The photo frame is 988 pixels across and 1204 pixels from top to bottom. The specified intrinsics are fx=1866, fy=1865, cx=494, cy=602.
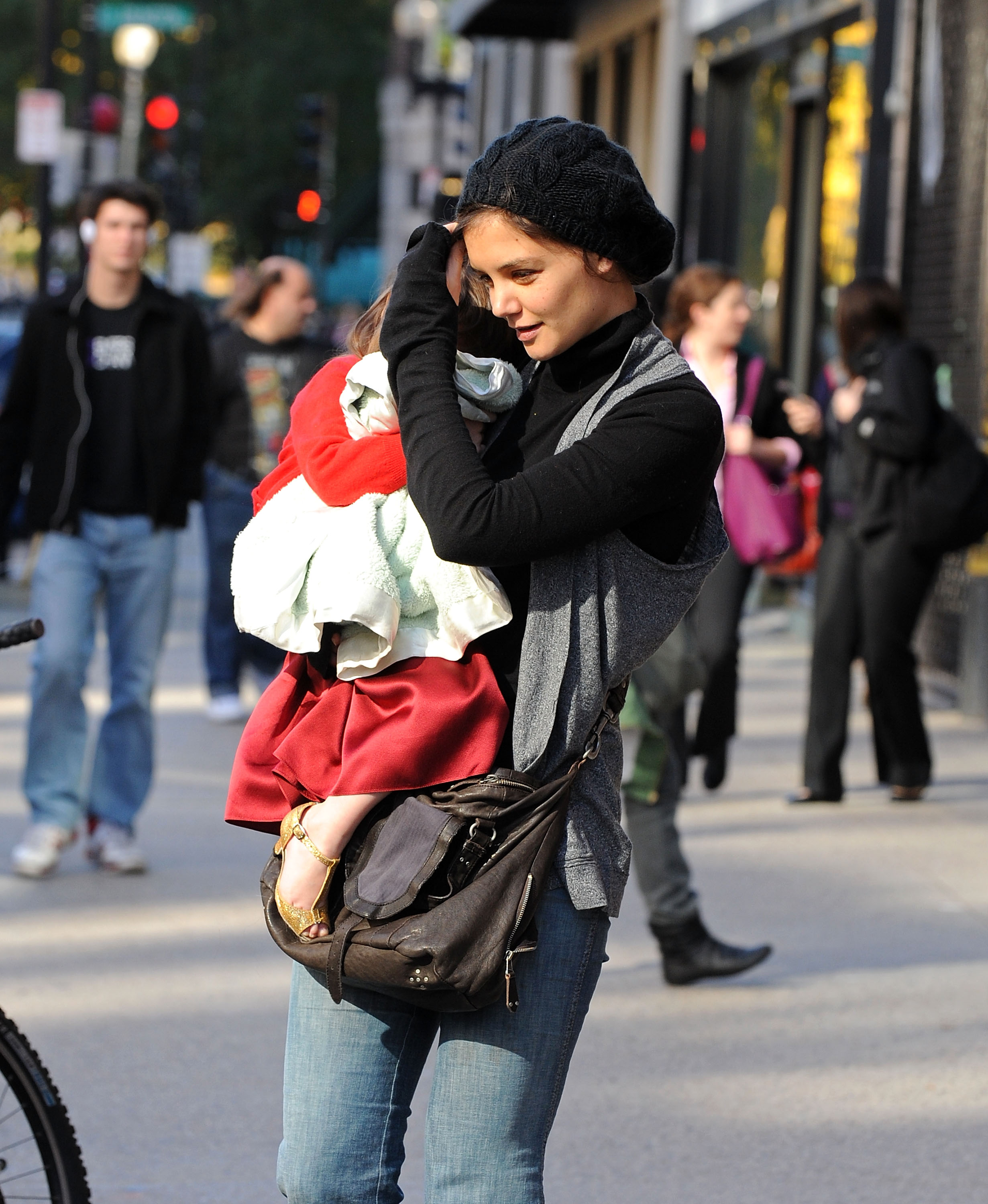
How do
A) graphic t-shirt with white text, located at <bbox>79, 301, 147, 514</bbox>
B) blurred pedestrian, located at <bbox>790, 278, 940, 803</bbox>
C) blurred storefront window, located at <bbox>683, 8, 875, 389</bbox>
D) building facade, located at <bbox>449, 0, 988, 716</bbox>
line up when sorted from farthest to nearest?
blurred storefront window, located at <bbox>683, 8, 875, 389</bbox> → building facade, located at <bbox>449, 0, 988, 716</bbox> → blurred pedestrian, located at <bbox>790, 278, 940, 803</bbox> → graphic t-shirt with white text, located at <bbox>79, 301, 147, 514</bbox>

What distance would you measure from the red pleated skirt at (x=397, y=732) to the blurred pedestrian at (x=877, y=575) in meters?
5.06

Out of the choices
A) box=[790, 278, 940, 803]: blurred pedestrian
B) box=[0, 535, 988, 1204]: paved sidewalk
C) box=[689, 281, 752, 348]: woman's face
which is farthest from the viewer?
Answer: box=[790, 278, 940, 803]: blurred pedestrian

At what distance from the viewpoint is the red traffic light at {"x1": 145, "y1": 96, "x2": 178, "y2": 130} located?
80.4ft

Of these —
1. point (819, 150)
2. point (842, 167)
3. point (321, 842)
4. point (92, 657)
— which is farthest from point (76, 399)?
point (819, 150)

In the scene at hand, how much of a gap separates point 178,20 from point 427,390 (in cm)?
1905

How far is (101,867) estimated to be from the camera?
Answer: 6.16m

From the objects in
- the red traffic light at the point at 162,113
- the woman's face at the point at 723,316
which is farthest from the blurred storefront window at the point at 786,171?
the red traffic light at the point at 162,113

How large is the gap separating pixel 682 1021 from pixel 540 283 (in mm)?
2948

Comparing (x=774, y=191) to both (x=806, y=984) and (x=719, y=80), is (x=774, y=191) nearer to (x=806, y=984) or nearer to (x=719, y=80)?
(x=719, y=80)

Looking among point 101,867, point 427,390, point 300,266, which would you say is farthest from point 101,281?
point 427,390

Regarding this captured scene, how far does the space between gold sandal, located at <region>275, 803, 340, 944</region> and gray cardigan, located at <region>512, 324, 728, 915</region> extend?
0.28m

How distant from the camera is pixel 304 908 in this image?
2.36m

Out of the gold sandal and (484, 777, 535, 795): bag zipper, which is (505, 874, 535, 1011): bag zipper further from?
the gold sandal

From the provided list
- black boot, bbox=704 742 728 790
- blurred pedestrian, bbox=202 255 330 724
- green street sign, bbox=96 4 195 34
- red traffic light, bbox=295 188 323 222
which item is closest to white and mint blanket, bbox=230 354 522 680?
black boot, bbox=704 742 728 790
